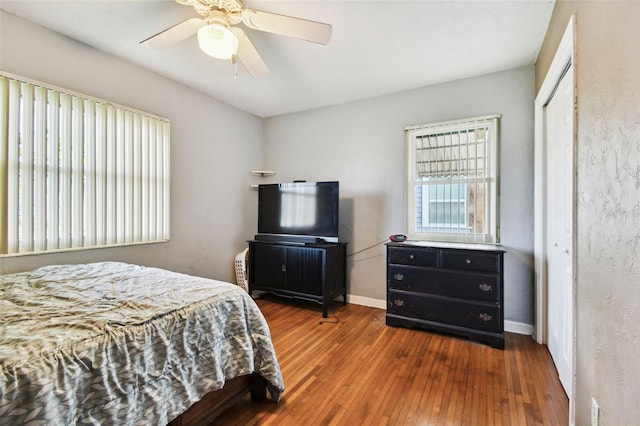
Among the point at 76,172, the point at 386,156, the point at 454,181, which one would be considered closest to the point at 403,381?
the point at 454,181

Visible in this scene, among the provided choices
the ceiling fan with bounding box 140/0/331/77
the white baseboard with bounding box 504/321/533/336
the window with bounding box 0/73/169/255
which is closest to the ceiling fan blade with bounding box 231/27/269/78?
the ceiling fan with bounding box 140/0/331/77

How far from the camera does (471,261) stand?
2541 mm

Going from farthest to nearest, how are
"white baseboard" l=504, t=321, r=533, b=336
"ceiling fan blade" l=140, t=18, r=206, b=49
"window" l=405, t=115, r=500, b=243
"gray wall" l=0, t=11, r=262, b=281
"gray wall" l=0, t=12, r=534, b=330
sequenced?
"window" l=405, t=115, r=500, b=243 → "white baseboard" l=504, t=321, r=533, b=336 → "gray wall" l=0, t=12, r=534, b=330 → "gray wall" l=0, t=11, r=262, b=281 → "ceiling fan blade" l=140, t=18, r=206, b=49

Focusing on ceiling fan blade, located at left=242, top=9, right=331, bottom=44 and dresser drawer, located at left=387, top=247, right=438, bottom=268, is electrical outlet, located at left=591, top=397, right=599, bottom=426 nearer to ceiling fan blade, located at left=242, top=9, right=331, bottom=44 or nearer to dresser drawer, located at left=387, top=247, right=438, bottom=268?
dresser drawer, located at left=387, top=247, right=438, bottom=268

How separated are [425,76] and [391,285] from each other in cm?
226

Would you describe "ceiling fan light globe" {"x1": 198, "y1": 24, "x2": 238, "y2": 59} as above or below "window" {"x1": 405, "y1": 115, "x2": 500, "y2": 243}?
above

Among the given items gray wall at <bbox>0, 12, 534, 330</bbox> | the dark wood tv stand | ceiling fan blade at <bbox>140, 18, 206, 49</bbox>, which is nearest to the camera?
ceiling fan blade at <bbox>140, 18, 206, 49</bbox>

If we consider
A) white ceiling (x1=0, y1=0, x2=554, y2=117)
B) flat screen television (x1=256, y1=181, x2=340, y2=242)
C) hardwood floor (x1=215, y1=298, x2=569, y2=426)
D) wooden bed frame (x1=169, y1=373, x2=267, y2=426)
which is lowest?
hardwood floor (x1=215, y1=298, x2=569, y2=426)

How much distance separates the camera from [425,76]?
296 centimetres

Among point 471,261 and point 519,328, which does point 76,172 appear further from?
point 519,328

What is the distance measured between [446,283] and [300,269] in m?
1.63

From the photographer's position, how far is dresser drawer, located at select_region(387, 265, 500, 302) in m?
2.47

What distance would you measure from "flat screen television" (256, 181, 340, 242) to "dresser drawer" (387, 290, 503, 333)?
3.27 feet

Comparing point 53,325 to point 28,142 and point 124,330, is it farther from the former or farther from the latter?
point 28,142
